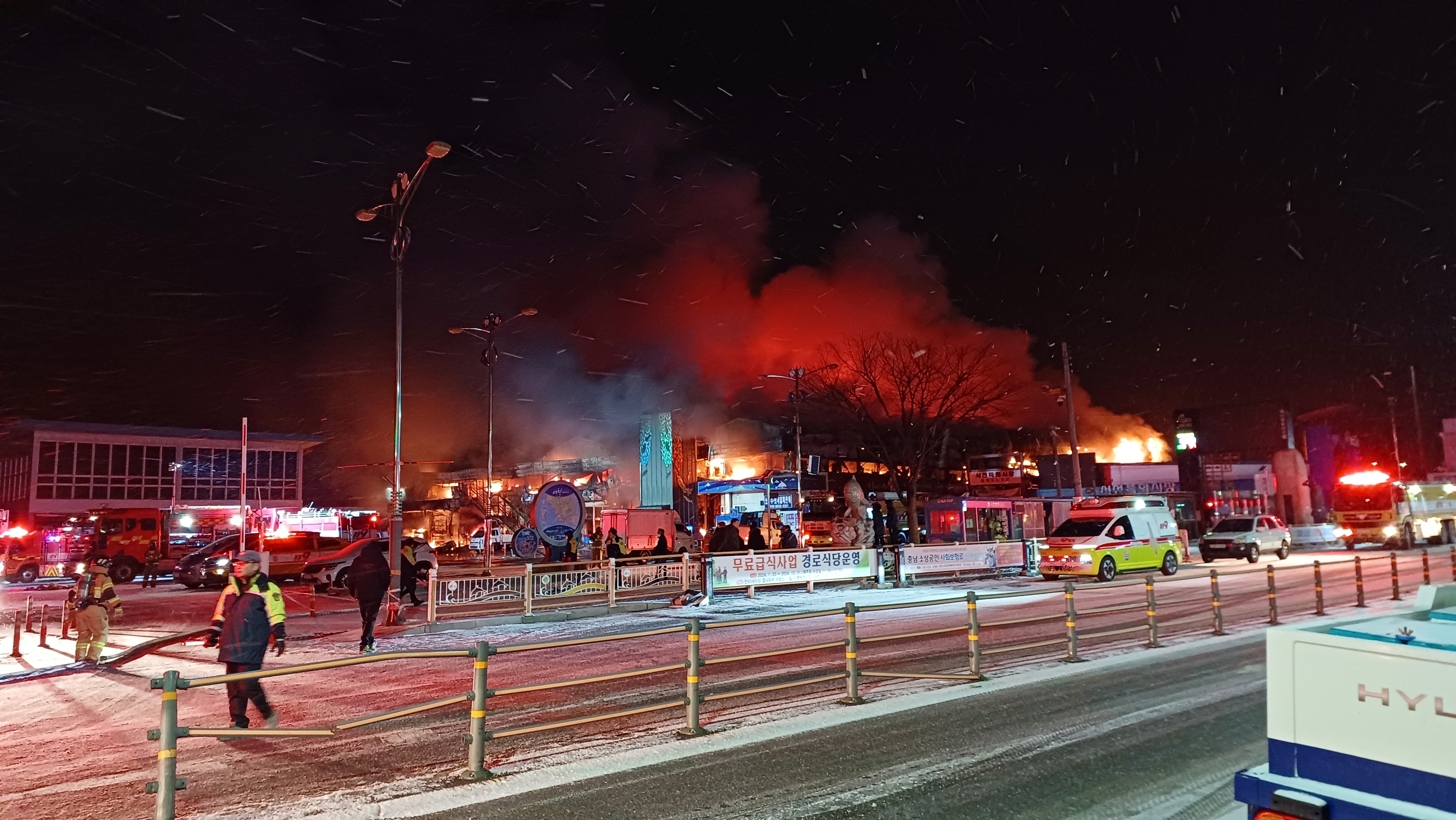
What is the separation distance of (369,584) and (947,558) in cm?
1703

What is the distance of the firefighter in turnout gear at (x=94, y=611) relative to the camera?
12.4m

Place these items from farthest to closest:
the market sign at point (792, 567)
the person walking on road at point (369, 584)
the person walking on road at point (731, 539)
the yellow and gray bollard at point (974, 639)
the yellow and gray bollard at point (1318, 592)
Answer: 1. the person walking on road at point (731, 539)
2. the market sign at point (792, 567)
3. the yellow and gray bollard at point (1318, 592)
4. the person walking on road at point (369, 584)
5. the yellow and gray bollard at point (974, 639)

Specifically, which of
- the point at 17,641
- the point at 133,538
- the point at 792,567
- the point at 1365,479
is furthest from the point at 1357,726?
the point at 1365,479

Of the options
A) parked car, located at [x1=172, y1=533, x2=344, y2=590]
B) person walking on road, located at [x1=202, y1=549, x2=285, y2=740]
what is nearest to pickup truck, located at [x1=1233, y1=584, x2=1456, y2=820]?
person walking on road, located at [x1=202, y1=549, x2=285, y2=740]

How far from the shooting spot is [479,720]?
6020mm

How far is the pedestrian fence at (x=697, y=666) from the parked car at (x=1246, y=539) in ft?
47.7

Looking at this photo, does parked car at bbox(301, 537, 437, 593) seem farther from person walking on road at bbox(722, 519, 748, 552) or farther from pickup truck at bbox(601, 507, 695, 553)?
person walking on road at bbox(722, 519, 748, 552)

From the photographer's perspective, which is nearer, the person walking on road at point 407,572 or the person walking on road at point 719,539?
the person walking on road at point 407,572

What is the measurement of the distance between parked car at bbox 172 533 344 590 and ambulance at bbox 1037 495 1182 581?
2280 centimetres

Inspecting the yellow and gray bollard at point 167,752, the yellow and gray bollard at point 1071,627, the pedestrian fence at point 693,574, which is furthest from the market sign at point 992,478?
the yellow and gray bollard at point 167,752

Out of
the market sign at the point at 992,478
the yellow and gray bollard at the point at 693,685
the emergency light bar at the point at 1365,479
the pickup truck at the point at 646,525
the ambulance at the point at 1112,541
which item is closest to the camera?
the yellow and gray bollard at the point at 693,685

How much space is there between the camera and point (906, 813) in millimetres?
5082

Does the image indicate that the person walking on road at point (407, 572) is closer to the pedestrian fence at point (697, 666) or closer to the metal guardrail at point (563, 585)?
the metal guardrail at point (563, 585)

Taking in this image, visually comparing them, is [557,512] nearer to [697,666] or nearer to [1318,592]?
[697,666]
